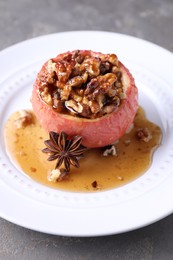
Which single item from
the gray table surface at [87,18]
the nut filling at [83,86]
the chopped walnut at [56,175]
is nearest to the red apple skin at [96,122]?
the nut filling at [83,86]

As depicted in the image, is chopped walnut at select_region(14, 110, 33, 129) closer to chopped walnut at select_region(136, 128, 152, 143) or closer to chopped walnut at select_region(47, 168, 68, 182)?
chopped walnut at select_region(47, 168, 68, 182)

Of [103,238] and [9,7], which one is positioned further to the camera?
[9,7]

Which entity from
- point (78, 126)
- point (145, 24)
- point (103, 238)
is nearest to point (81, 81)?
A: point (78, 126)

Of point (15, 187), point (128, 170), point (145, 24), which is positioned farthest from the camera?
point (145, 24)

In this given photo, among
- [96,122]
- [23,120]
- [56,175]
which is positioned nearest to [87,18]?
[23,120]

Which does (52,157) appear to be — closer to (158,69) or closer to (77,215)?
(77,215)

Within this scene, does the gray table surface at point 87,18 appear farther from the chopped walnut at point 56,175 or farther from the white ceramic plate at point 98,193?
the chopped walnut at point 56,175

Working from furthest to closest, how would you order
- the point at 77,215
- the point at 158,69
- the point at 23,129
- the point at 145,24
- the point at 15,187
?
the point at 145,24 < the point at 158,69 < the point at 23,129 < the point at 15,187 < the point at 77,215

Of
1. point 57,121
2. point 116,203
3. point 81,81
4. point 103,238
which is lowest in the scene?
point 103,238

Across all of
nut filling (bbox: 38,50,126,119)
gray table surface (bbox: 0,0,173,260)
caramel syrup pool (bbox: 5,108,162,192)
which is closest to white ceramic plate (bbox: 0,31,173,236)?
caramel syrup pool (bbox: 5,108,162,192)
